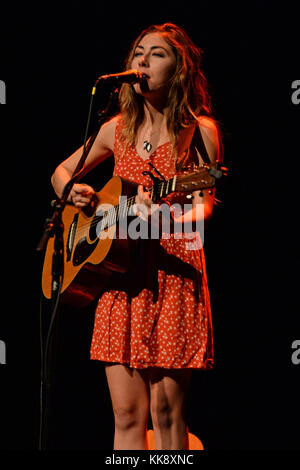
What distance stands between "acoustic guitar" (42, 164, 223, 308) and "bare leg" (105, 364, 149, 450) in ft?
1.24

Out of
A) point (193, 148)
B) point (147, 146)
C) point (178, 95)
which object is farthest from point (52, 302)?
point (178, 95)

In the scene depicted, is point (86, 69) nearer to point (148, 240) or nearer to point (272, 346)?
point (148, 240)

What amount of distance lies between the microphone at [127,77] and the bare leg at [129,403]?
1177 mm

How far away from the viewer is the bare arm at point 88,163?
8.43 feet

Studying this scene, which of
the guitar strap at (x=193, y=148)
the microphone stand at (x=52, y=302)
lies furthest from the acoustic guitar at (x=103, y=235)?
the microphone stand at (x=52, y=302)

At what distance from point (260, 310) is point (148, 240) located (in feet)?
3.36

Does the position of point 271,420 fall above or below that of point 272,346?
below

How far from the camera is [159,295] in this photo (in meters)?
2.25

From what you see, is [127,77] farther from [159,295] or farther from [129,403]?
[129,403]

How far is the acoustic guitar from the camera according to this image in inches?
79.9

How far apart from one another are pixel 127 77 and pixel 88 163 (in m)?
0.65

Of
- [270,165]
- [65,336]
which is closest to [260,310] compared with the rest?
[270,165]
